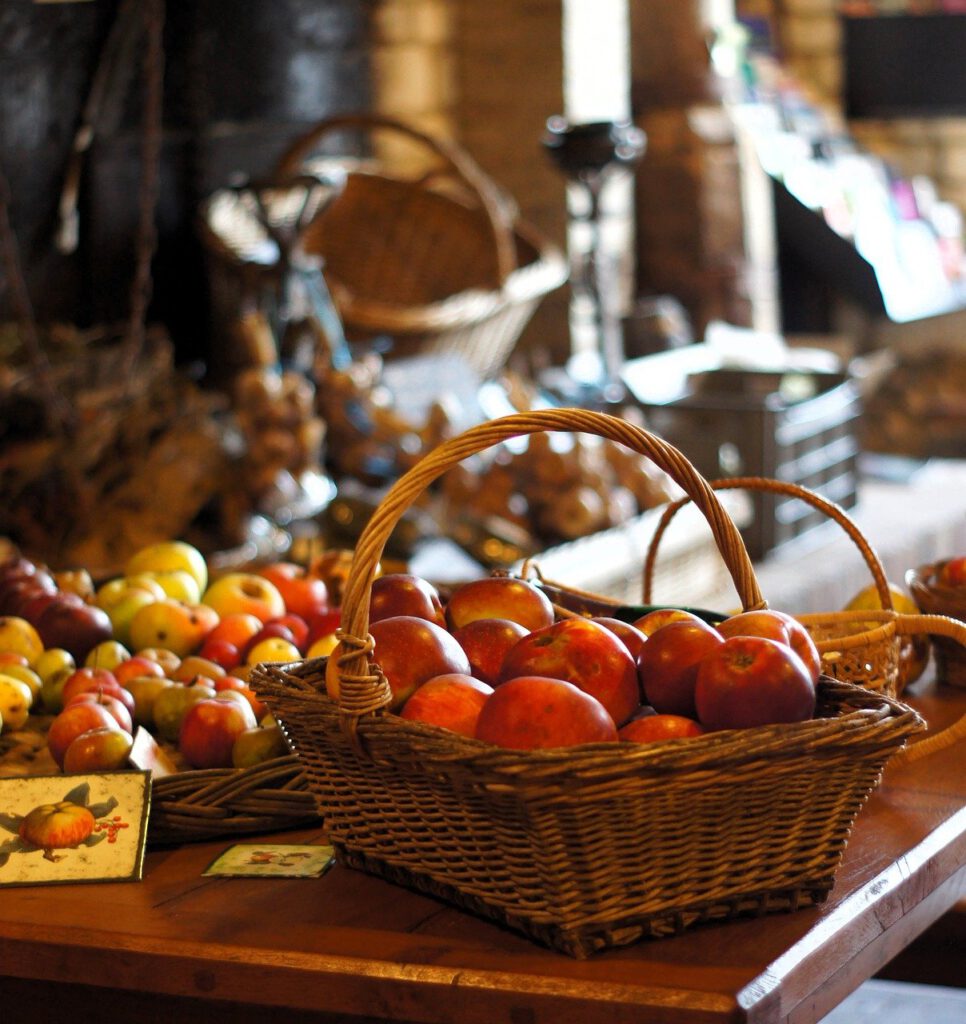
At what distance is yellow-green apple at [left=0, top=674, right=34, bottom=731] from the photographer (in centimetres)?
155

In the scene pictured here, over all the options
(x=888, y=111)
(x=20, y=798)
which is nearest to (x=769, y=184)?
(x=888, y=111)

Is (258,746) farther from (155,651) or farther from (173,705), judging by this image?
(155,651)

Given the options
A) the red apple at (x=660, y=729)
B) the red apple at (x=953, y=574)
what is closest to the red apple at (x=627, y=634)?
the red apple at (x=660, y=729)

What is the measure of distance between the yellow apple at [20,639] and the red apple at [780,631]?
2.62ft

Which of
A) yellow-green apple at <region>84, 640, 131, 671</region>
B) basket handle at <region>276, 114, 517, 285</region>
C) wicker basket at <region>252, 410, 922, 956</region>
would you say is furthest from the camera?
basket handle at <region>276, 114, 517, 285</region>

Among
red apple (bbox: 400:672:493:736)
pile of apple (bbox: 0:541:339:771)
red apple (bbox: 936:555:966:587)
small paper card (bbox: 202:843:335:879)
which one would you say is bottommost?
small paper card (bbox: 202:843:335:879)

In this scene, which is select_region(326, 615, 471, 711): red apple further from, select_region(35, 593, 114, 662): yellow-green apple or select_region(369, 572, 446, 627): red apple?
select_region(35, 593, 114, 662): yellow-green apple

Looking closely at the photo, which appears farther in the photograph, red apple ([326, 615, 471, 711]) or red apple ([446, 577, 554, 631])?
red apple ([446, 577, 554, 631])

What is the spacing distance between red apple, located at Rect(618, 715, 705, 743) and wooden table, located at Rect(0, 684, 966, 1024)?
14 cm

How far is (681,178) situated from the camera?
5371 mm

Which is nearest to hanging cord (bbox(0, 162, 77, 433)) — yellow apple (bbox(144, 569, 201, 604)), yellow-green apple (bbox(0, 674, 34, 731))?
yellow apple (bbox(144, 569, 201, 604))

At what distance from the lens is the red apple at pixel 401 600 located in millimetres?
1341

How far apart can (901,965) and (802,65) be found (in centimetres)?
598

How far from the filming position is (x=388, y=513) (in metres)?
1.18
